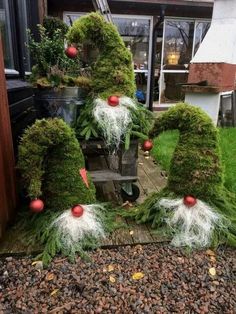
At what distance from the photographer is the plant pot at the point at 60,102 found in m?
2.08

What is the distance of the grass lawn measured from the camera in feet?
9.25

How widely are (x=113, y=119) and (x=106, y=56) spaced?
507 millimetres

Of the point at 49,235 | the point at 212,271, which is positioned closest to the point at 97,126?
the point at 49,235

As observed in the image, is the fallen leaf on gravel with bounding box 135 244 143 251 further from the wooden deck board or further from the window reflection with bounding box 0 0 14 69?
the window reflection with bounding box 0 0 14 69

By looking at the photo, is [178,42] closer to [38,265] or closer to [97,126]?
[97,126]

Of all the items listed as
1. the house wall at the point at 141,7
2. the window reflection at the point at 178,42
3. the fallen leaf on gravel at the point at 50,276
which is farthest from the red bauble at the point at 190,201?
the window reflection at the point at 178,42

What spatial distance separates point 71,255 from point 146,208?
0.64 meters

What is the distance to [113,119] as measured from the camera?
1995 mm

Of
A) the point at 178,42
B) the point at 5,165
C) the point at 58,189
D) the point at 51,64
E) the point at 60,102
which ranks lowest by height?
the point at 58,189

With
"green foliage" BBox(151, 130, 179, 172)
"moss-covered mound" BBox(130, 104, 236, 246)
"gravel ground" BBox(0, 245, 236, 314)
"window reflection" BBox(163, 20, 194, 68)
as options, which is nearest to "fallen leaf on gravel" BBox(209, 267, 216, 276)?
"gravel ground" BBox(0, 245, 236, 314)

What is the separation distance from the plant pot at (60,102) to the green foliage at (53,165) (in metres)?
0.29

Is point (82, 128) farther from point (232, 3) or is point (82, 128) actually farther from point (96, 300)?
point (232, 3)

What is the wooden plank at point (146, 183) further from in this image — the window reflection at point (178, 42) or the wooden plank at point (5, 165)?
the window reflection at point (178, 42)

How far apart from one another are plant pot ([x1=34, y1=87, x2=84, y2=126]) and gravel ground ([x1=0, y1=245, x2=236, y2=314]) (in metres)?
0.99
